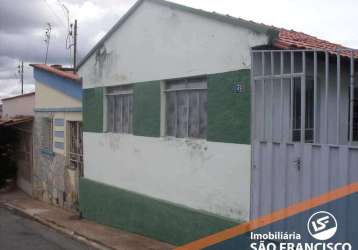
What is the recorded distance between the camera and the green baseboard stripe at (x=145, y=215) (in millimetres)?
7613

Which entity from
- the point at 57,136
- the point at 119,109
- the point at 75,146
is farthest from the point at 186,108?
the point at 57,136

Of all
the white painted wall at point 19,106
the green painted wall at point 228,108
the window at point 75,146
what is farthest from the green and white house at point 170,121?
the white painted wall at point 19,106

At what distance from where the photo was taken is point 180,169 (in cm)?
816

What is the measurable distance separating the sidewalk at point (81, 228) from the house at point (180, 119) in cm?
28

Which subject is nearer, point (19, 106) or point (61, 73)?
point (61, 73)

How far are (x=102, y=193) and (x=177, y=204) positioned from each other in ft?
10.3

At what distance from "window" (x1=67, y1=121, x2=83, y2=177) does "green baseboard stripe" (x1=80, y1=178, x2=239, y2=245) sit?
0.86 m

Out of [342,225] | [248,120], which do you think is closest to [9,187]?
[248,120]

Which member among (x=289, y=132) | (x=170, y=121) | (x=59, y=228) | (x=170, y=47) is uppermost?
(x=170, y=47)

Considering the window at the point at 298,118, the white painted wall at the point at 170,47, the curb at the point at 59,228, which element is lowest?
the curb at the point at 59,228

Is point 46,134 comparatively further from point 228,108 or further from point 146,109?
point 228,108

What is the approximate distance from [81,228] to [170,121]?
12.3 feet

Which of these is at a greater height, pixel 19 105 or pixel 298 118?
pixel 19 105

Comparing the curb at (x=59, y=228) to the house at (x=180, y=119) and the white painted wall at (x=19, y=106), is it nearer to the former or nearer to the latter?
the house at (x=180, y=119)
